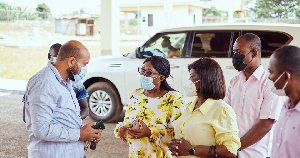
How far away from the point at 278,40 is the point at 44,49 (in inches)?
756

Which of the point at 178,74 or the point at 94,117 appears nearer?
the point at 178,74

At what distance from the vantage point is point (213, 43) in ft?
26.4

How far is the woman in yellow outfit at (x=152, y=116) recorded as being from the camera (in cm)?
370

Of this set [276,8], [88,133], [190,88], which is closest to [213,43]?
[190,88]

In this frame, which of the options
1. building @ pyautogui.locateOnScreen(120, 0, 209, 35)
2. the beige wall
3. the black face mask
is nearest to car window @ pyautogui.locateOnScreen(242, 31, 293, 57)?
the black face mask

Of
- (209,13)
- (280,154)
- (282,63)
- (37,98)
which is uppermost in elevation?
(209,13)

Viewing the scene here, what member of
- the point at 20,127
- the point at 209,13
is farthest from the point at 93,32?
the point at 20,127

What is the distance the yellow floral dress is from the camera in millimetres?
3727

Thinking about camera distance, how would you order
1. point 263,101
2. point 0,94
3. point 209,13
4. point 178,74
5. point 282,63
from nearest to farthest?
1. point 282,63
2. point 263,101
3. point 178,74
4. point 0,94
5. point 209,13

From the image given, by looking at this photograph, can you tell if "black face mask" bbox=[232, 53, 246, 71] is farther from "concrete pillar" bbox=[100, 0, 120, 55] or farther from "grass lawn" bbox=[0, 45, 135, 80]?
"grass lawn" bbox=[0, 45, 135, 80]

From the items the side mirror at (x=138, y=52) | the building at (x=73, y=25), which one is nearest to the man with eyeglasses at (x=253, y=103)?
the side mirror at (x=138, y=52)

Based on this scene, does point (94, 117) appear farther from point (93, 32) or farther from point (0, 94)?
point (93, 32)

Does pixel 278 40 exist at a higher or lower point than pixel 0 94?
higher

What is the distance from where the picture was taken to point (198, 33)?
8297mm
